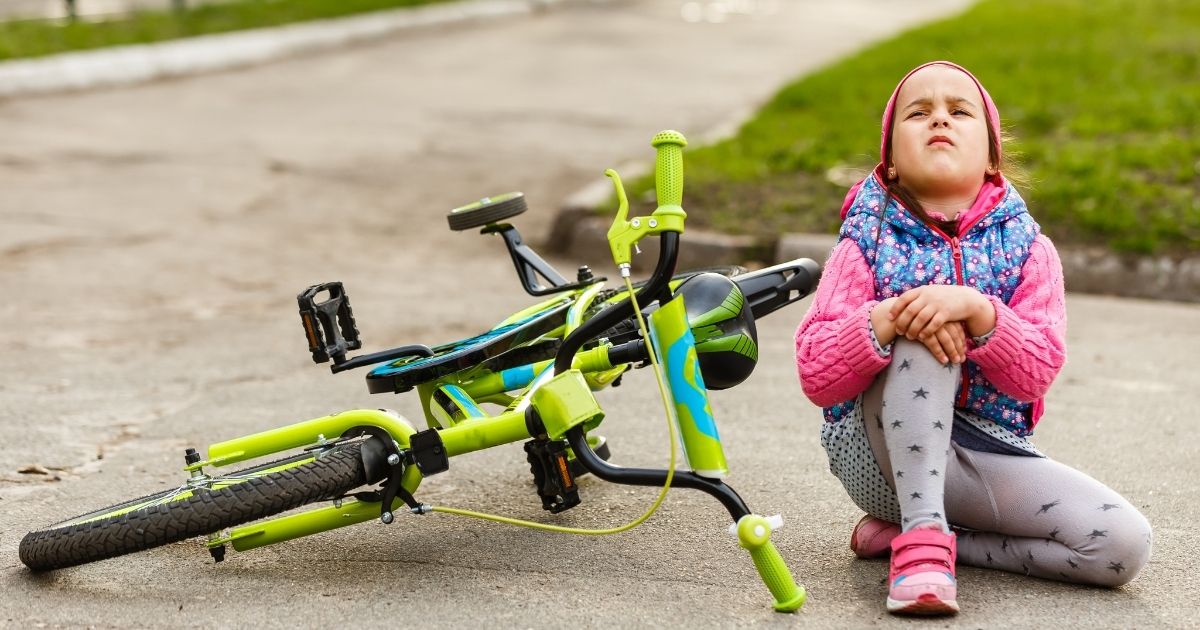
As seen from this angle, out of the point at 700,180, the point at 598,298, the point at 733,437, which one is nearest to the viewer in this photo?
the point at 598,298

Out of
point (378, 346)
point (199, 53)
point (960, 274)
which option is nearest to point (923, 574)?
point (960, 274)

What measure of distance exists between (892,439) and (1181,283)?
3.74 m

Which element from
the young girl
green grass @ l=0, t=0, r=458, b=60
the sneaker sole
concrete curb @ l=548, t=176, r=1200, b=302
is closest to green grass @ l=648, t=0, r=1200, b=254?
concrete curb @ l=548, t=176, r=1200, b=302

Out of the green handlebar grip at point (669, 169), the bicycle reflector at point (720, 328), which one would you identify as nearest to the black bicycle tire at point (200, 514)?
the bicycle reflector at point (720, 328)

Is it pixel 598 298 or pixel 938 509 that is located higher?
pixel 598 298

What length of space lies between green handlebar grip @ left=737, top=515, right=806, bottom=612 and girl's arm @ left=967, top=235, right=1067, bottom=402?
22.7 inches

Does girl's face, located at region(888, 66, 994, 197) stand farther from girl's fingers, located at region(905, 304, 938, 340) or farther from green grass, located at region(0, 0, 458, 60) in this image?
green grass, located at region(0, 0, 458, 60)

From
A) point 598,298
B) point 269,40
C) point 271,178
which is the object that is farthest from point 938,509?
point 269,40

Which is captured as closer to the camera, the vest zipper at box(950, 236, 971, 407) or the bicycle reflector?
the vest zipper at box(950, 236, 971, 407)

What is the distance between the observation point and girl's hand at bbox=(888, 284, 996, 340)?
2.74 meters

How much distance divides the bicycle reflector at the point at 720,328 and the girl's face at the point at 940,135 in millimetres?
468

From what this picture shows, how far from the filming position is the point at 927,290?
278 centimetres

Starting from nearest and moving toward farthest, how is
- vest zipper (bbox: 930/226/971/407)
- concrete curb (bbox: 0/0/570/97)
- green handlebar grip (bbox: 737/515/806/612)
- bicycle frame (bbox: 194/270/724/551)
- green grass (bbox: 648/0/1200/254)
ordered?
green handlebar grip (bbox: 737/515/806/612) → bicycle frame (bbox: 194/270/724/551) → vest zipper (bbox: 930/226/971/407) → green grass (bbox: 648/0/1200/254) → concrete curb (bbox: 0/0/570/97)

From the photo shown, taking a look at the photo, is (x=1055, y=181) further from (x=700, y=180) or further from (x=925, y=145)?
(x=925, y=145)
